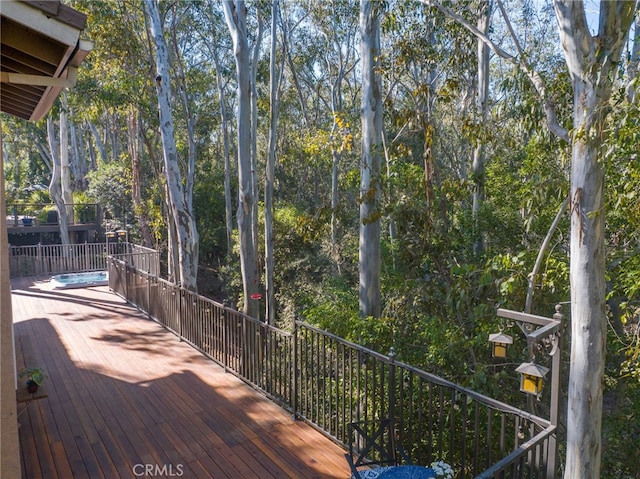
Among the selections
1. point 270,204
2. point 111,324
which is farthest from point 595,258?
point 270,204

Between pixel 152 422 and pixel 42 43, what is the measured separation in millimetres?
4024

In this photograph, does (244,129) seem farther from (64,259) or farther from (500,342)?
(64,259)

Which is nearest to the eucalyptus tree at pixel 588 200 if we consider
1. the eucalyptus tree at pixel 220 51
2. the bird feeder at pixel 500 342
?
the bird feeder at pixel 500 342

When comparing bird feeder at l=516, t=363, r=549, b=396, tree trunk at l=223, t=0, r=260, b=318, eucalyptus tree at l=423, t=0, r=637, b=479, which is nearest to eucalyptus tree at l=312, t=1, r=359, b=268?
tree trunk at l=223, t=0, r=260, b=318

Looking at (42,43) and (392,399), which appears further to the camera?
(392,399)

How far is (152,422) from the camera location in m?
5.67

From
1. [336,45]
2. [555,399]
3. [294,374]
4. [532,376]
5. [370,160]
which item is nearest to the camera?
[555,399]

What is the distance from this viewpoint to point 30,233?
2333cm

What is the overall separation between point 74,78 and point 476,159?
975cm

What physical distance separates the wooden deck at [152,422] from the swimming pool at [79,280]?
17.3 ft

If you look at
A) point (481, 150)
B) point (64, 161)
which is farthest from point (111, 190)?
point (481, 150)

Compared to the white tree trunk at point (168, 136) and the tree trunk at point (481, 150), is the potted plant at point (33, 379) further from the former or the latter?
the tree trunk at point (481, 150)

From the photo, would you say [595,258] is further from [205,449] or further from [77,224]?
[77,224]

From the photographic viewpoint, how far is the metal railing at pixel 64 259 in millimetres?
15386
